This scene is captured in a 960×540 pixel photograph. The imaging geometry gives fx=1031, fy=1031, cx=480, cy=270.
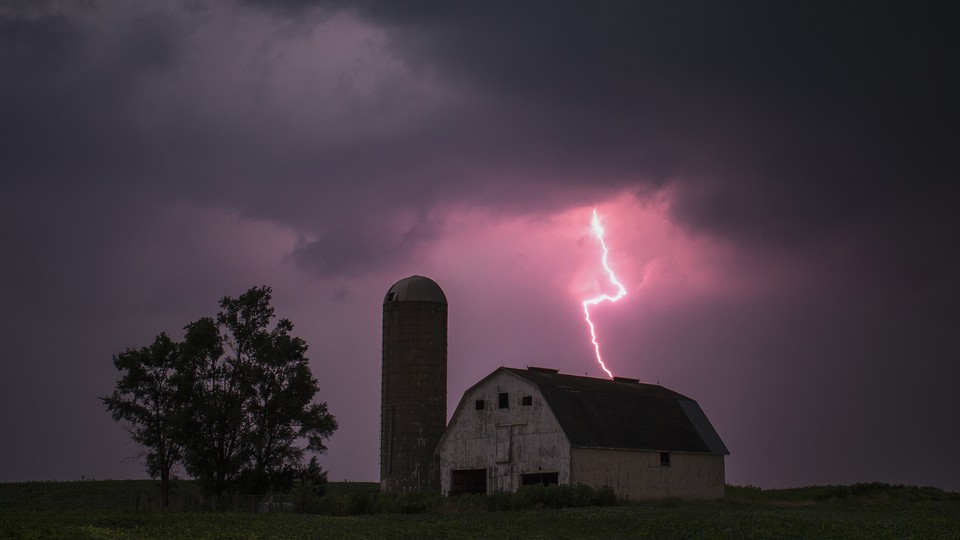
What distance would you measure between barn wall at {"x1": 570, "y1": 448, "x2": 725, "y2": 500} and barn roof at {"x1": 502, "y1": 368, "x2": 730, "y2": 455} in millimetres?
476

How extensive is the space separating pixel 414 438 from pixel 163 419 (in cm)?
1381

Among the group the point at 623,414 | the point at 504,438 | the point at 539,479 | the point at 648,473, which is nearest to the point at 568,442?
the point at 539,479

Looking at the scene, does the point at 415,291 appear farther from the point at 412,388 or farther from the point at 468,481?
the point at 468,481

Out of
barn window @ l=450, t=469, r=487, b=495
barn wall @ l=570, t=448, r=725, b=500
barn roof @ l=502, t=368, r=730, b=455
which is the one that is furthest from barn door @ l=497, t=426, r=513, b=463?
barn wall @ l=570, t=448, r=725, b=500

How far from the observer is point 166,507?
46.8 metres

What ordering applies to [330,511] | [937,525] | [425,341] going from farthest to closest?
[425,341], [330,511], [937,525]

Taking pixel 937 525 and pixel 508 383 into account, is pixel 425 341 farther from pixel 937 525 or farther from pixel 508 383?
pixel 937 525

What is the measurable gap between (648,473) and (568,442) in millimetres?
6208

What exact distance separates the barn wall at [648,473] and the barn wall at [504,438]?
1.38 metres

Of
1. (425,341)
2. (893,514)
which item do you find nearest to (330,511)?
(425,341)

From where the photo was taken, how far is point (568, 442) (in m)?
50.9

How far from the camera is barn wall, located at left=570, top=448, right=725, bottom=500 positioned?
51375 mm

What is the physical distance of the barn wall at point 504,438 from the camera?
170ft

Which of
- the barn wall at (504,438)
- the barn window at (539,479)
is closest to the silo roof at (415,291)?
the barn wall at (504,438)
